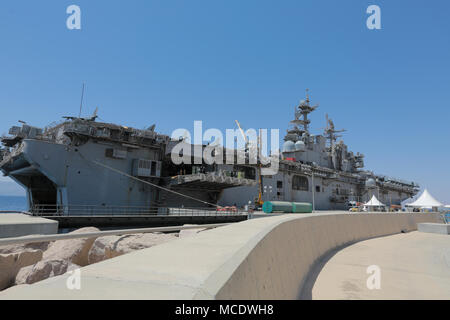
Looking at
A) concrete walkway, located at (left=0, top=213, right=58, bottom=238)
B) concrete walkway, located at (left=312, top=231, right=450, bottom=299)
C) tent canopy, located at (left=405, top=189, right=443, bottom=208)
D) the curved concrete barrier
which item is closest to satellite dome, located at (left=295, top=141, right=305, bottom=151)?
tent canopy, located at (left=405, top=189, right=443, bottom=208)

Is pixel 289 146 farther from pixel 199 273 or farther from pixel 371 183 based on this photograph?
pixel 199 273

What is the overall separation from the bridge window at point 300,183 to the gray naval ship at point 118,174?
0.16 metres

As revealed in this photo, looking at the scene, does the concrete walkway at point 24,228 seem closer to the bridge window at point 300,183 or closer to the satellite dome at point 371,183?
the bridge window at point 300,183

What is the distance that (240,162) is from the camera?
108ft

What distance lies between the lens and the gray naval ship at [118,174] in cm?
2203

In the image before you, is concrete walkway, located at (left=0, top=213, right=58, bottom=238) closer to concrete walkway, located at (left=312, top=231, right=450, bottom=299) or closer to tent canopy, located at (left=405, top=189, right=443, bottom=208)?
concrete walkway, located at (left=312, top=231, right=450, bottom=299)

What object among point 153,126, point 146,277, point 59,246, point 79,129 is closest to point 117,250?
point 59,246

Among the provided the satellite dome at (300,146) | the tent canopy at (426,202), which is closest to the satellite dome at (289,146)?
the satellite dome at (300,146)

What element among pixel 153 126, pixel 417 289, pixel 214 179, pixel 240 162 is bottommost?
pixel 417 289

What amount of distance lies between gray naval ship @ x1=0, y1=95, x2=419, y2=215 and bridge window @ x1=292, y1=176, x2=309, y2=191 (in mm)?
159

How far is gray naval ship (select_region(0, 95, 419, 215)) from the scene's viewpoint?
867 inches
